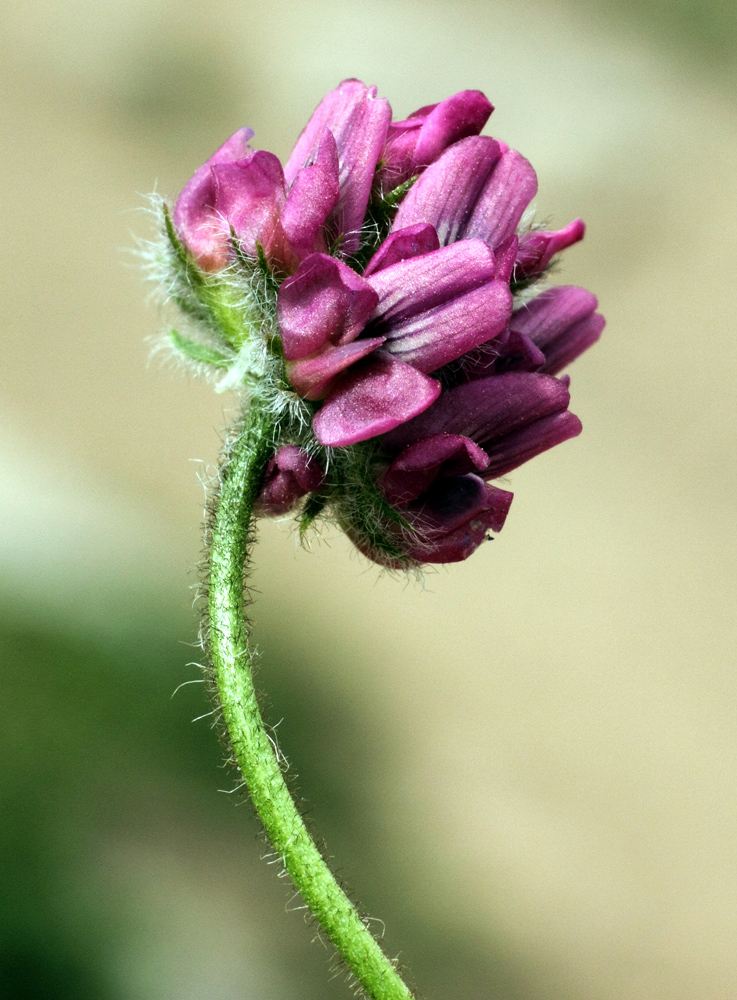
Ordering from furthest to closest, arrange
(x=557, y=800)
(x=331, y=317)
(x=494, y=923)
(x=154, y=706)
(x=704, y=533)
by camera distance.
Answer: (x=704, y=533) < (x=557, y=800) < (x=494, y=923) < (x=154, y=706) < (x=331, y=317)

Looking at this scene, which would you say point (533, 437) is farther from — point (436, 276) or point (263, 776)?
point (263, 776)

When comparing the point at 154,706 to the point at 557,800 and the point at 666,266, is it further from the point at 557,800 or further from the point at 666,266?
the point at 666,266

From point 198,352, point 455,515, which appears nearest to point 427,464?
point 455,515

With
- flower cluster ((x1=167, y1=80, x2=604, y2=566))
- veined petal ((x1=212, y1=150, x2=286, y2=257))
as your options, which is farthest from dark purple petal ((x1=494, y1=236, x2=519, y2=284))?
veined petal ((x1=212, y1=150, x2=286, y2=257))

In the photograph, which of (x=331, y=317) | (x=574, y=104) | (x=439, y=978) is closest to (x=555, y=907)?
(x=439, y=978)

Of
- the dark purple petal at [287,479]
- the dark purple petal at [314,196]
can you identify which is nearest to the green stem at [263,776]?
the dark purple petal at [287,479]

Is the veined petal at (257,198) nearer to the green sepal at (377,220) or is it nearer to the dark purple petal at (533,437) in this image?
the green sepal at (377,220)
